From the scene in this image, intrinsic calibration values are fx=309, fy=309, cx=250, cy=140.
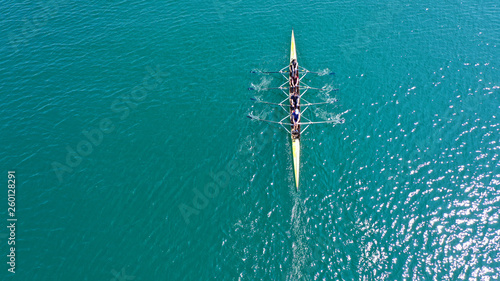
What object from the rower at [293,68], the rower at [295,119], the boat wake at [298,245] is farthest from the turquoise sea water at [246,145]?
the rower at [293,68]

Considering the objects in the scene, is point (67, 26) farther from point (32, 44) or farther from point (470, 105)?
point (470, 105)

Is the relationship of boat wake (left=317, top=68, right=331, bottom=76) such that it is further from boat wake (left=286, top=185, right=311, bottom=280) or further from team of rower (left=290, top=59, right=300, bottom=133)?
boat wake (left=286, top=185, right=311, bottom=280)

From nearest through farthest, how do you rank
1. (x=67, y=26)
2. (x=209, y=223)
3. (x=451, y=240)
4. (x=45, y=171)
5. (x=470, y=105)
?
(x=451, y=240), (x=209, y=223), (x=45, y=171), (x=470, y=105), (x=67, y=26)

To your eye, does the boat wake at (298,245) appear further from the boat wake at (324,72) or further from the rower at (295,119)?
the boat wake at (324,72)

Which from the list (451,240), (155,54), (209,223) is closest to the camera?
(451,240)

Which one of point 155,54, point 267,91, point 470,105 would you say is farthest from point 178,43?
point 470,105

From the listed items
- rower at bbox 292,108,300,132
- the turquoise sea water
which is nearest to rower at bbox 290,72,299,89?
the turquoise sea water
